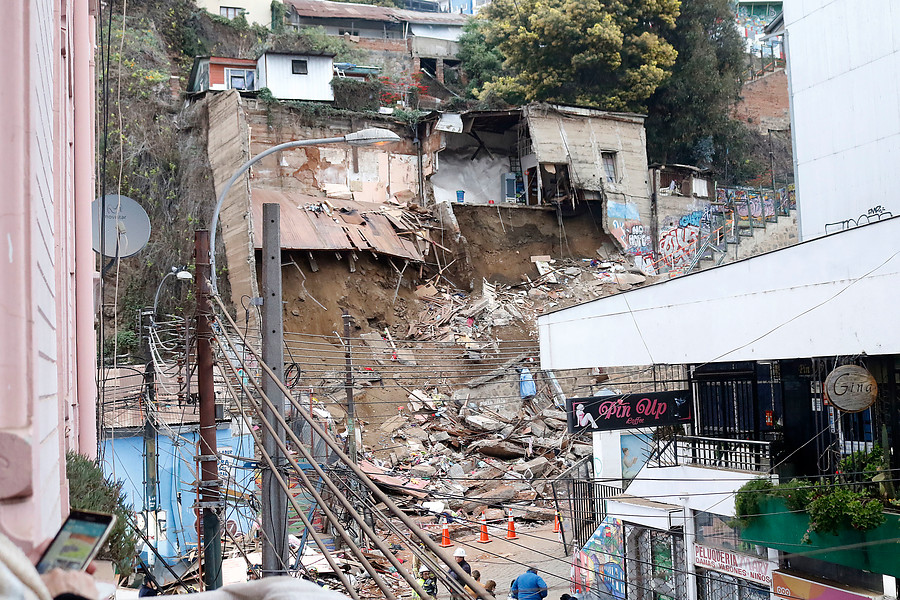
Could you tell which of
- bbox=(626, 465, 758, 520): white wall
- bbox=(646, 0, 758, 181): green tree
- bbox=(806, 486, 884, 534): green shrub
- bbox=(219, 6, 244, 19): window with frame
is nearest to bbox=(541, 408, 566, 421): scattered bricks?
bbox=(626, 465, 758, 520): white wall

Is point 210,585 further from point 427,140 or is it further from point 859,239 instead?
point 427,140

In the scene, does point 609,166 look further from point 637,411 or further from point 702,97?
point 637,411

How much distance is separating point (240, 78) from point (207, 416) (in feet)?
91.8

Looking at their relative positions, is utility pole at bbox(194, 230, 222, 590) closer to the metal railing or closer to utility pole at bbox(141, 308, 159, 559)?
utility pole at bbox(141, 308, 159, 559)

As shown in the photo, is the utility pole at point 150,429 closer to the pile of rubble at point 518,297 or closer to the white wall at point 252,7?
the pile of rubble at point 518,297

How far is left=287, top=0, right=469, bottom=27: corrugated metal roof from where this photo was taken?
170ft

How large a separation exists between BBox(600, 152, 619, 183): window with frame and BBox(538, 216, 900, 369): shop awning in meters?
19.3

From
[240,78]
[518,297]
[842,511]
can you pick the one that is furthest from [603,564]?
[240,78]

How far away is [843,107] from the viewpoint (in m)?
20.0

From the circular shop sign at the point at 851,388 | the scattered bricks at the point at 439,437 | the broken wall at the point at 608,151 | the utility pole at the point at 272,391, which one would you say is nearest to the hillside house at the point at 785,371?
the circular shop sign at the point at 851,388

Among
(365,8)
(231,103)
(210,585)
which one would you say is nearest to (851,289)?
(210,585)

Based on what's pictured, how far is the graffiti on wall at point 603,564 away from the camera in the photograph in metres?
17.1

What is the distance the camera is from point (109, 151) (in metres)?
31.6

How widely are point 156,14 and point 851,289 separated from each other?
38816 millimetres
